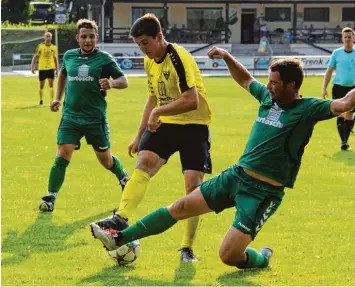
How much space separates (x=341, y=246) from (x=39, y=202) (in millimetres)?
3954

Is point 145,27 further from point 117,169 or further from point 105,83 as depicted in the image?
point 117,169

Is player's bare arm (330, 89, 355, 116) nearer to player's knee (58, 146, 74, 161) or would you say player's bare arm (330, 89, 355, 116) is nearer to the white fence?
player's knee (58, 146, 74, 161)

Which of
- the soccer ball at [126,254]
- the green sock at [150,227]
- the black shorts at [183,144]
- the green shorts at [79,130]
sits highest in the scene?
the black shorts at [183,144]

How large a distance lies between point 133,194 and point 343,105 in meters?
2.11

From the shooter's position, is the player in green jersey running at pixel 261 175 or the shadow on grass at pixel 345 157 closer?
the player in green jersey running at pixel 261 175

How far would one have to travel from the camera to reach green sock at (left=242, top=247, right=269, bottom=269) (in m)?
7.41

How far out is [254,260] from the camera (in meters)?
7.46

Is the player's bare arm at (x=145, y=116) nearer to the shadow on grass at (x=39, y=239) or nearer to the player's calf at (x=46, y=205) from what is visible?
the shadow on grass at (x=39, y=239)

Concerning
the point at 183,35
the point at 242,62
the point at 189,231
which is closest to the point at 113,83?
the point at 189,231

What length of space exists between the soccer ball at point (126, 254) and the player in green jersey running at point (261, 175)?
1.64 ft

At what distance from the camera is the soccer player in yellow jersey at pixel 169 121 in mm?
7676

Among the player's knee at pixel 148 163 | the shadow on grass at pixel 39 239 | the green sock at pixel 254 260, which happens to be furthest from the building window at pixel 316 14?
the green sock at pixel 254 260

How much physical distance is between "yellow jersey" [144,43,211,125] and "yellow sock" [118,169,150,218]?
25.0 inches

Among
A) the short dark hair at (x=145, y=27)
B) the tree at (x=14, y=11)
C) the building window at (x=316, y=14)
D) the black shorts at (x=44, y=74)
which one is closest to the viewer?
the short dark hair at (x=145, y=27)
